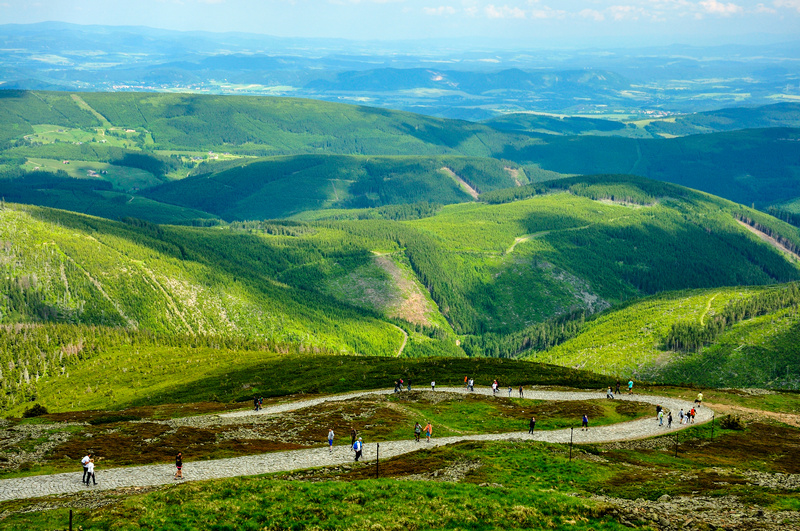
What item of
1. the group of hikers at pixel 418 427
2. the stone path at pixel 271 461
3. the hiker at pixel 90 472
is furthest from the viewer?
the group of hikers at pixel 418 427

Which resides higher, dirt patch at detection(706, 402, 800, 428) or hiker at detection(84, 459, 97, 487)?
hiker at detection(84, 459, 97, 487)

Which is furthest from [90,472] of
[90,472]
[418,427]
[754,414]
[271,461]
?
[754,414]

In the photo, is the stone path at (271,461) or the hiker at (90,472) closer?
the hiker at (90,472)

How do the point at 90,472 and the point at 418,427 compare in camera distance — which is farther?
the point at 418,427

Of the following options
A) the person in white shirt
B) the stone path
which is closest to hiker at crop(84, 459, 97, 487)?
the person in white shirt

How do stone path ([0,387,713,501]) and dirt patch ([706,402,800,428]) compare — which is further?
dirt patch ([706,402,800,428])

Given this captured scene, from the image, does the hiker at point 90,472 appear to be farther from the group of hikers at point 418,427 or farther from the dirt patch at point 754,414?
the dirt patch at point 754,414

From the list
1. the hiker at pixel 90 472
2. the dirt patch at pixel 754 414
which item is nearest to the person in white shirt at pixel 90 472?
the hiker at pixel 90 472

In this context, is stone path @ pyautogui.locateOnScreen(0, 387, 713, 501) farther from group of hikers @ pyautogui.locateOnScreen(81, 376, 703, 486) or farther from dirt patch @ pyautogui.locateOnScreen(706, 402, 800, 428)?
dirt patch @ pyautogui.locateOnScreen(706, 402, 800, 428)

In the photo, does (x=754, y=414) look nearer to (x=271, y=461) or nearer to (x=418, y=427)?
(x=418, y=427)
